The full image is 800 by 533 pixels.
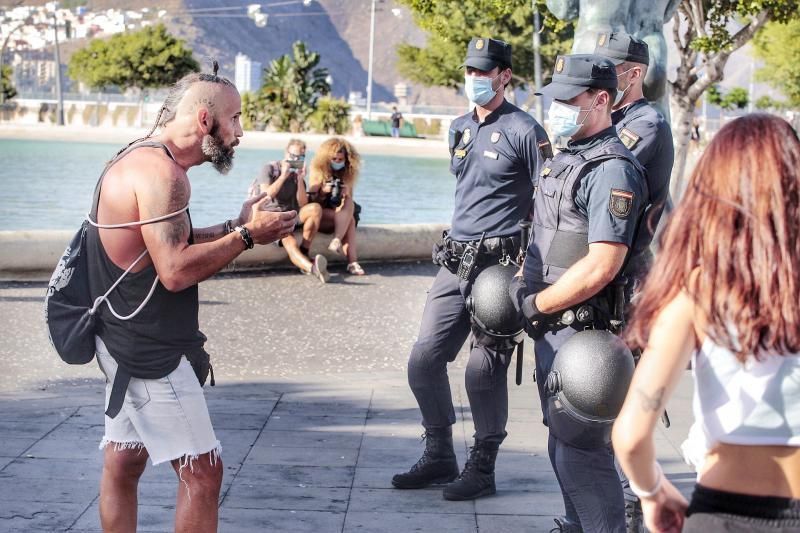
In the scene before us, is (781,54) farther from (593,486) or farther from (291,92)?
(593,486)

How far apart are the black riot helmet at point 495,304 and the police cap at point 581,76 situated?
88 centimetres

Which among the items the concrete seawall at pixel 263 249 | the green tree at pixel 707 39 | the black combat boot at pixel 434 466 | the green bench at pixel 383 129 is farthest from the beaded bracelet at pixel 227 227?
the green bench at pixel 383 129

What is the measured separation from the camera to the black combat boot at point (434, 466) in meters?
5.54

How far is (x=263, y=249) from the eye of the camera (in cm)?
1195

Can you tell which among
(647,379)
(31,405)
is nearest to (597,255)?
(647,379)

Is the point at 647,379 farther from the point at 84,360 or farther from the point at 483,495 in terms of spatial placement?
the point at 483,495

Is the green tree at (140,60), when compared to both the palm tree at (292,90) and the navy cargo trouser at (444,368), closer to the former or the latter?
the palm tree at (292,90)

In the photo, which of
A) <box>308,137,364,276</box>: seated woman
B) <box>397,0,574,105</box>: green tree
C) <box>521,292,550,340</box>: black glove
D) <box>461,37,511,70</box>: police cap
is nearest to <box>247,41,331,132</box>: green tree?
<box>397,0,574,105</box>: green tree

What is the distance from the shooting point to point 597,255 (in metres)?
4.06

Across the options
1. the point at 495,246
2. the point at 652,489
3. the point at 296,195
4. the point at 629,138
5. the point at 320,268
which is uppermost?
the point at 629,138

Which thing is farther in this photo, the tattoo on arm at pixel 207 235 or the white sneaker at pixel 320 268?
the white sneaker at pixel 320 268

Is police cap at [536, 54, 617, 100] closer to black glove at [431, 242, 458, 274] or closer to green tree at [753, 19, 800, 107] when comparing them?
black glove at [431, 242, 458, 274]

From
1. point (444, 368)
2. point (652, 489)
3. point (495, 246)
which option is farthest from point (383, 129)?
point (652, 489)

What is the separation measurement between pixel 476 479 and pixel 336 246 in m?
6.80
